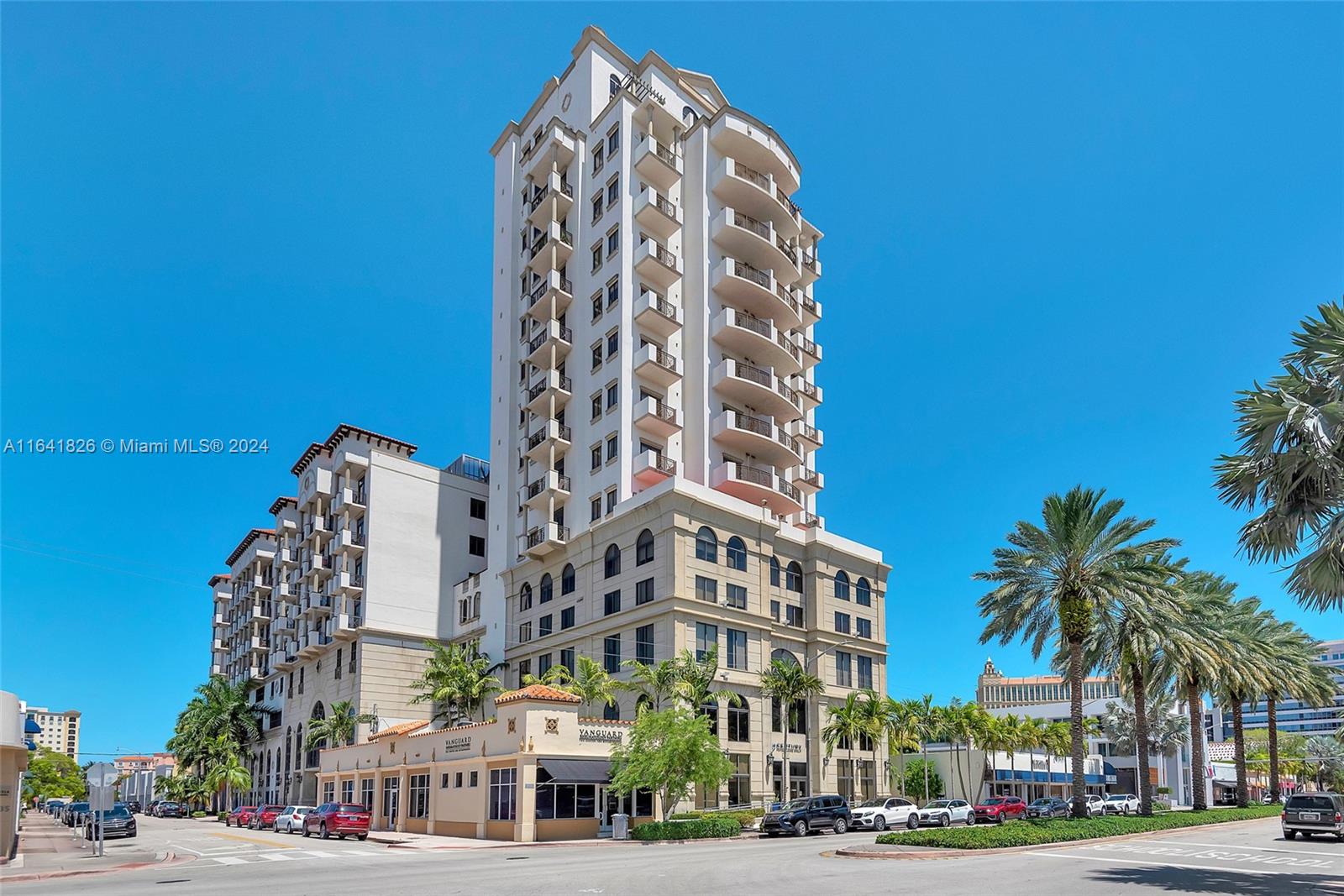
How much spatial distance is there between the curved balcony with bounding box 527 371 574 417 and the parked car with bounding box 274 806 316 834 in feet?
93.8

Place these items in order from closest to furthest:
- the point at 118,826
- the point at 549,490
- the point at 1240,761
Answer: the point at 118,826 < the point at 1240,761 < the point at 549,490

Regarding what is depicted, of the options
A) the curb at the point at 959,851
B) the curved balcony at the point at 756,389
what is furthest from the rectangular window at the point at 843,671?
the curb at the point at 959,851

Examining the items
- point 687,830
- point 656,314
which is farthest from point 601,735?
point 656,314

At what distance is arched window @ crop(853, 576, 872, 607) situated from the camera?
69250 mm

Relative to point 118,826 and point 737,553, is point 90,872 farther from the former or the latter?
point 737,553

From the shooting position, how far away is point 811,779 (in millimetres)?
62094

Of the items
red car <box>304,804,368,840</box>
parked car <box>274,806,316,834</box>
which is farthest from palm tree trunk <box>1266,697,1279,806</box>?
parked car <box>274,806,316,834</box>

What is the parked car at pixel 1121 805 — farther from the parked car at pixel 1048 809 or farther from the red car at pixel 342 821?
the red car at pixel 342 821

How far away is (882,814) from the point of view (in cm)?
5081

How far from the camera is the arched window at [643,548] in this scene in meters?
59.0

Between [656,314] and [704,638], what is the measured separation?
68.9 ft

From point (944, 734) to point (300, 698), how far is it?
176 ft

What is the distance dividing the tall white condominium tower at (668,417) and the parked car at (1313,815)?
24.7 meters

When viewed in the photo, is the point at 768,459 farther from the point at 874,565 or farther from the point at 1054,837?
the point at 1054,837
